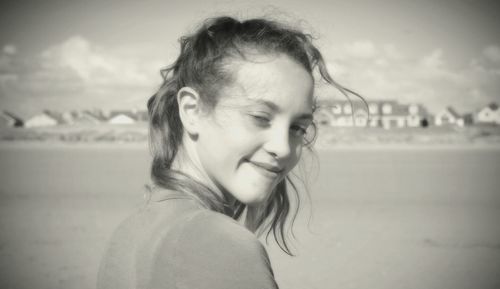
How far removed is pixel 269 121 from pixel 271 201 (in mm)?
717

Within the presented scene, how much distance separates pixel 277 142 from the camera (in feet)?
4.41

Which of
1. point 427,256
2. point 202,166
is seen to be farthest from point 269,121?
point 427,256

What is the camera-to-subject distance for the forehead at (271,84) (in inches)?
50.7

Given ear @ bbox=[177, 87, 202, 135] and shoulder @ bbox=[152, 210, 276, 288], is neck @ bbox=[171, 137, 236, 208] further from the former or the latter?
shoulder @ bbox=[152, 210, 276, 288]

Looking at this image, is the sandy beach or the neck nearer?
the neck

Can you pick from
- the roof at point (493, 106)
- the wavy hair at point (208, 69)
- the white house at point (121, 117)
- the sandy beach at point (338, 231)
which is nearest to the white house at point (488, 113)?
the roof at point (493, 106)

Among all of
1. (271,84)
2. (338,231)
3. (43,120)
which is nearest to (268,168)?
(271,84)

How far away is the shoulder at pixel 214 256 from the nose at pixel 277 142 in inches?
13.7

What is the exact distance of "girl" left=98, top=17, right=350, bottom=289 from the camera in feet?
3.34

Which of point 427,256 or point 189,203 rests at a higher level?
point 189,203

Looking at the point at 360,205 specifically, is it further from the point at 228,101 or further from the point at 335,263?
the point at 228,101

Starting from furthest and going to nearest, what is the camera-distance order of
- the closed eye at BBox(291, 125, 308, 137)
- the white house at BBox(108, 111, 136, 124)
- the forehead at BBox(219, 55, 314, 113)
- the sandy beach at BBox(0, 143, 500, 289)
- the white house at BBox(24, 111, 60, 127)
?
the white house at BBox(24, 111, 60, 127) < the white house at BBox(108, 111, 136, 124) < the sandy beach at BBox(0, 143, 500, 289) < the closed eye at BBox(291, 125, 308, 137) < the forehead at BBox(219, 55, 314, 113)

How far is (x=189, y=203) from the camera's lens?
46.1 inches

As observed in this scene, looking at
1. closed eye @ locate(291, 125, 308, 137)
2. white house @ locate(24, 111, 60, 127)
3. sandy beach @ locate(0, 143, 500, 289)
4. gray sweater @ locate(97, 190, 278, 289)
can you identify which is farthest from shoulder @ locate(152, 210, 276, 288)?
white house @ locate(24, 111, 60, 127)
